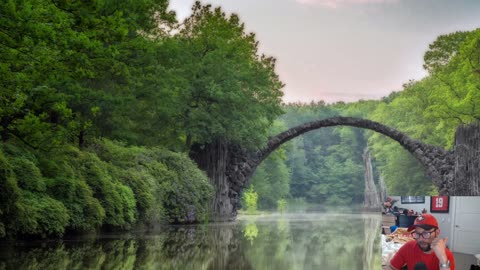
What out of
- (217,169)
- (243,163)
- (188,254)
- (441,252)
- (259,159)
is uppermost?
(259,159)

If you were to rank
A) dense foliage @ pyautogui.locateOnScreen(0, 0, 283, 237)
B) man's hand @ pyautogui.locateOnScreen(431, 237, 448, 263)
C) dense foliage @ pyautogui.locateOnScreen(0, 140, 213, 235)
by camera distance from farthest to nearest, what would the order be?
1. dense foliage @ pyautogui.locateOnScreen(0, 140, 213, 235)
2. dense foliage @ pyautogui.locateOnScreen(0, 0, 283, 237)
3. man's hand @ pyautogui.locateOnScreen(431, 237, 448, 263)

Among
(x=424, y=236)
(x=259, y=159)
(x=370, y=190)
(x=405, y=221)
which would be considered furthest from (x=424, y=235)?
(x=370, y=190)

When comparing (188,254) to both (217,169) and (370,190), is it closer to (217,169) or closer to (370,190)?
(217,169)

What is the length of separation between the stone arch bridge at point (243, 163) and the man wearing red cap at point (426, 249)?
31.1 metres

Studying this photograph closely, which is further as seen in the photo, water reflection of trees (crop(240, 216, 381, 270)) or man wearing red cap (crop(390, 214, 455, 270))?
water reflection of trees (crop(240, 216, 381, 270))

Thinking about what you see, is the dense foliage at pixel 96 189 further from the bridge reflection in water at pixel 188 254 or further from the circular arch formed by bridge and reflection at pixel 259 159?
the circular arch formed by bridge and reflection at pixel 259 159

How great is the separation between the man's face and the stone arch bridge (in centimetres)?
3118

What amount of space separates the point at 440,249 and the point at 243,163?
36199 millimetres

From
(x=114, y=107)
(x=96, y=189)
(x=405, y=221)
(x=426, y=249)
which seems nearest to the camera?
(x=426, y=249)

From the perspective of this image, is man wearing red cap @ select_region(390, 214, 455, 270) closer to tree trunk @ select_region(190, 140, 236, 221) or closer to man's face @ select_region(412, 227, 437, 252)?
man's face @ select_region(412, 227, 437, 252)

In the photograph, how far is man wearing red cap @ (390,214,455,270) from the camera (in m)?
4.16

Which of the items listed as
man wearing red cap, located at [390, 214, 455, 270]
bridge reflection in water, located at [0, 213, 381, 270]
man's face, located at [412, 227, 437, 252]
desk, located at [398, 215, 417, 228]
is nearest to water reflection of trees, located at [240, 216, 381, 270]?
bridge reflection in water, located at [0, 213, 381, 270]

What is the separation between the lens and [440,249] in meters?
4.14

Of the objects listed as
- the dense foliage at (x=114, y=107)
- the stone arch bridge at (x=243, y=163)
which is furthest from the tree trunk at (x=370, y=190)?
the dense foliage at (x=114, y=107)
